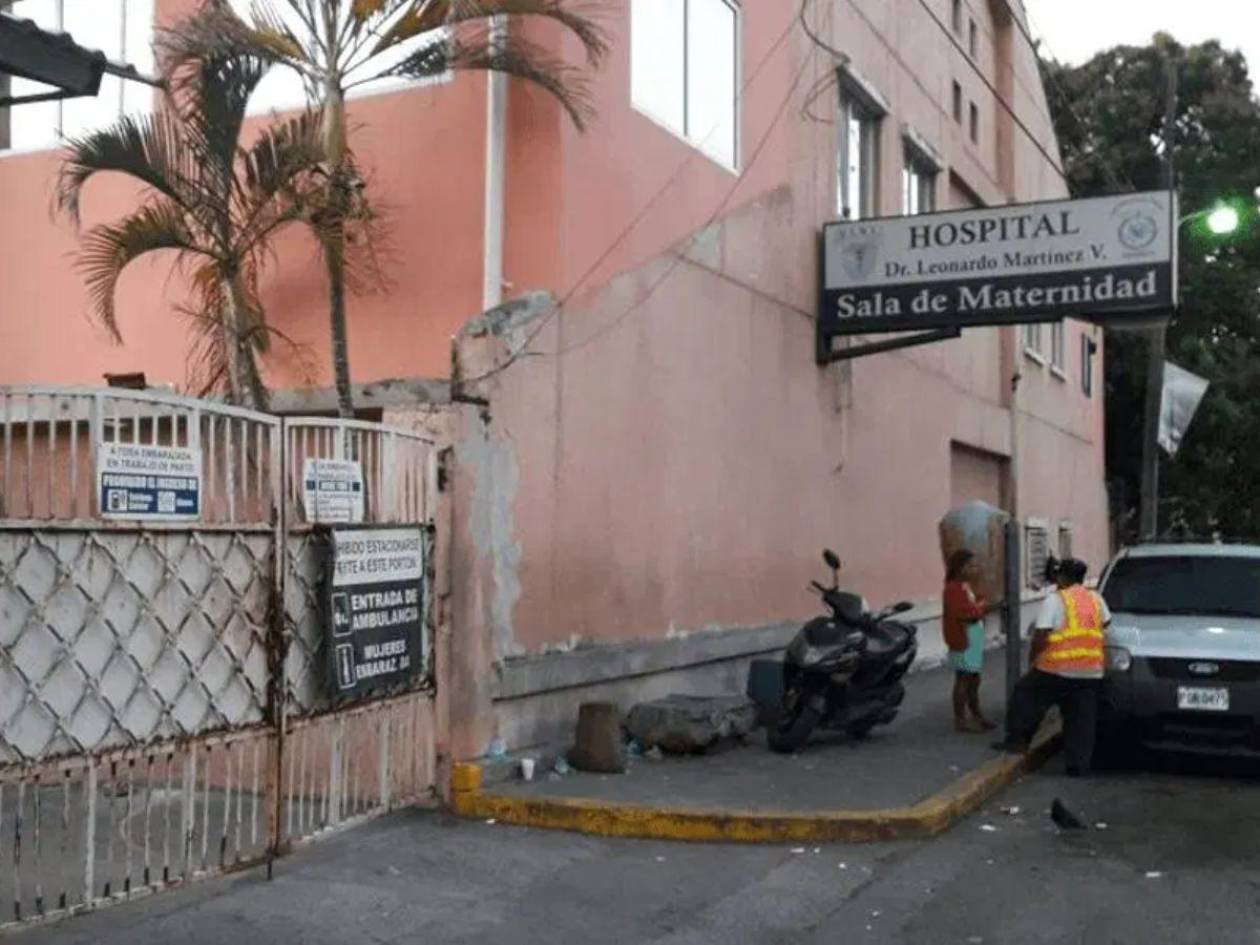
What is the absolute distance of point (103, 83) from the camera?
11.4 meters

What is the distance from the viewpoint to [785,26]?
14.3m

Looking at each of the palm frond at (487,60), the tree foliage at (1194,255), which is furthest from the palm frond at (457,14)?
the tree foliage at (1194,255)

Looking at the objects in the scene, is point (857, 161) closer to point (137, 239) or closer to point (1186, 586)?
point (1186, 586)

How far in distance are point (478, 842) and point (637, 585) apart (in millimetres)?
3311

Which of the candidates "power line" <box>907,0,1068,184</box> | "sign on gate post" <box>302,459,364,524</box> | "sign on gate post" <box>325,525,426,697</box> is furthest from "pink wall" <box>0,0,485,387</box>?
"power line" <box>907,0,1068,184</box>

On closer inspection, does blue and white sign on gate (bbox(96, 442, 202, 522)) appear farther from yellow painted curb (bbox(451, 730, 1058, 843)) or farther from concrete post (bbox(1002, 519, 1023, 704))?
concrete post (bbox(1002, 519, 1023, 704))

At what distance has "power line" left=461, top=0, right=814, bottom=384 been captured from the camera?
9.51 meters

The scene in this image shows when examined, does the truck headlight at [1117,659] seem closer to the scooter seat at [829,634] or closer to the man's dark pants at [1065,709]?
the man's dark pants at [1065,709]

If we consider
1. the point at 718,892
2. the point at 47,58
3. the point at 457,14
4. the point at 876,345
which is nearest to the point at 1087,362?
the point at 876,345

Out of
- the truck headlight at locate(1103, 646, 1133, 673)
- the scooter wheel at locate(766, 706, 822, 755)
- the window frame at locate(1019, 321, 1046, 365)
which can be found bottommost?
the scooter wheel at locate(766, 706, 822, 755)

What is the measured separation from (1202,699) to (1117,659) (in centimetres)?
62

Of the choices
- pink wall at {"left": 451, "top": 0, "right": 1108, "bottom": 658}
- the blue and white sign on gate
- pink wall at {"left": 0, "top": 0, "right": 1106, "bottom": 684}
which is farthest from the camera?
pink wall at {"left": 0, "top": 0, "right": 1106, "bottom": 684}

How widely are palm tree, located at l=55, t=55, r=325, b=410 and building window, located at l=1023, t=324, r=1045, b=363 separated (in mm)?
16805

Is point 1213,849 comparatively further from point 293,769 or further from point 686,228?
point 686,228
